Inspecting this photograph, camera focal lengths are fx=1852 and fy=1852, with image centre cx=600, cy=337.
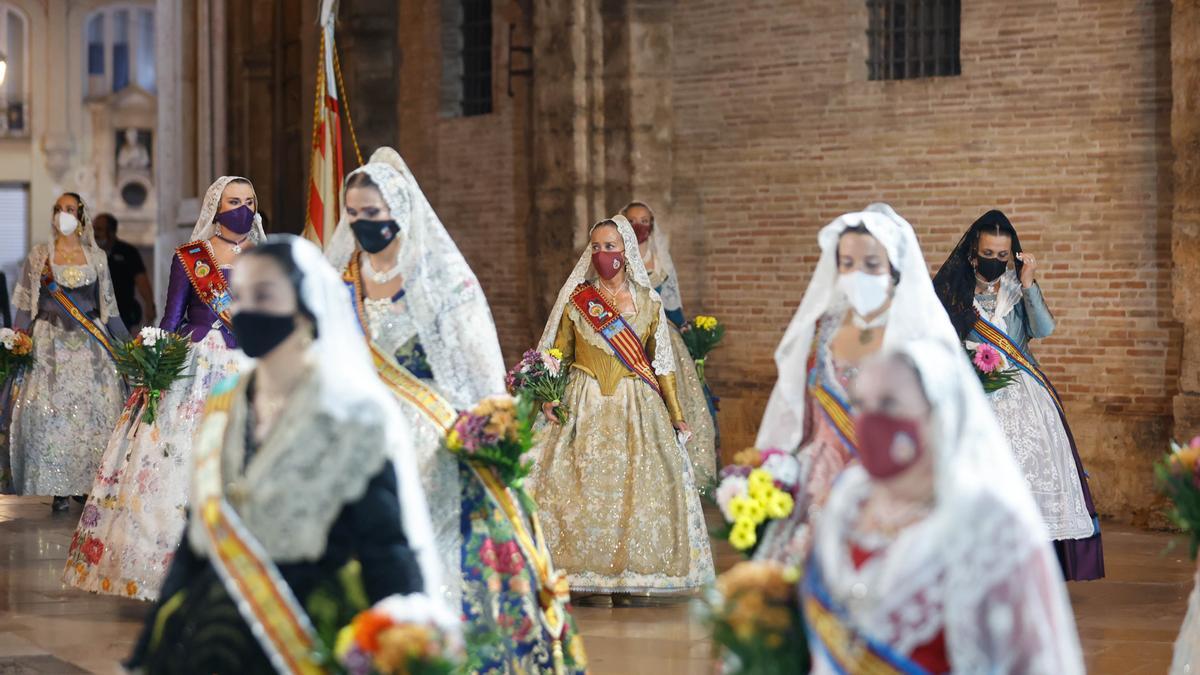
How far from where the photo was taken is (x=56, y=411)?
41.0 ft

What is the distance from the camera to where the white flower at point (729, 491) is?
4.98 meters

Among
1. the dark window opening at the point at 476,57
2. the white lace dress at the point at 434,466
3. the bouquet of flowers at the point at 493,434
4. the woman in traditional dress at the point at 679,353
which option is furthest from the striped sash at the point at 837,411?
the dark window opening at the point at 476,57

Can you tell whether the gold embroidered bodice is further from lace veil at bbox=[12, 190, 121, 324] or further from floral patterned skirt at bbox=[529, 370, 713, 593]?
lace veil at bbox=[12, 190, 121, 324]

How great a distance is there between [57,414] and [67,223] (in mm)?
1529

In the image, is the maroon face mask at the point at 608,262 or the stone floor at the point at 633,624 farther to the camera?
the maroon face mask at the point at 608,262

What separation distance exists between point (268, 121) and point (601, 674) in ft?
51.4

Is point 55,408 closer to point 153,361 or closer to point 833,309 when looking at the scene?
point 153,361

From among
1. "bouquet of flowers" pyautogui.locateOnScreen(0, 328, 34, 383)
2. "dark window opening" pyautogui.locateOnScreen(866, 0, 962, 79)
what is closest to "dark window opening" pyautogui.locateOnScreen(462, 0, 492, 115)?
"dark window opening" pyautogui.locateOnScreen(866, 0, 962, 79)

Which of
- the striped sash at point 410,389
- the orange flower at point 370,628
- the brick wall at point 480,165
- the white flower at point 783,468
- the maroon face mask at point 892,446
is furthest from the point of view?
the brick wall at point 480,165

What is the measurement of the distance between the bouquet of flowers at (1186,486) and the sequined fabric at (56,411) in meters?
8.48

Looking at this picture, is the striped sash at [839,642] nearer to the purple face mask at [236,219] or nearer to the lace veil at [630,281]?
the purple face mask at [236,219]

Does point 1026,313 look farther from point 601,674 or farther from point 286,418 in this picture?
point 286,418

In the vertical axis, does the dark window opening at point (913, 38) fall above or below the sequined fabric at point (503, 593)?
above

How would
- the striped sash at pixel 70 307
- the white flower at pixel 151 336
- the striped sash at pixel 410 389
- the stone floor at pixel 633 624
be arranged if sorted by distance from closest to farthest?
1. the striped sash at pixel 410 389
2. the stone floor at pixel 633 624
3. the white flower at pixel 151 336
4. the striped sash at pixel 70 307
